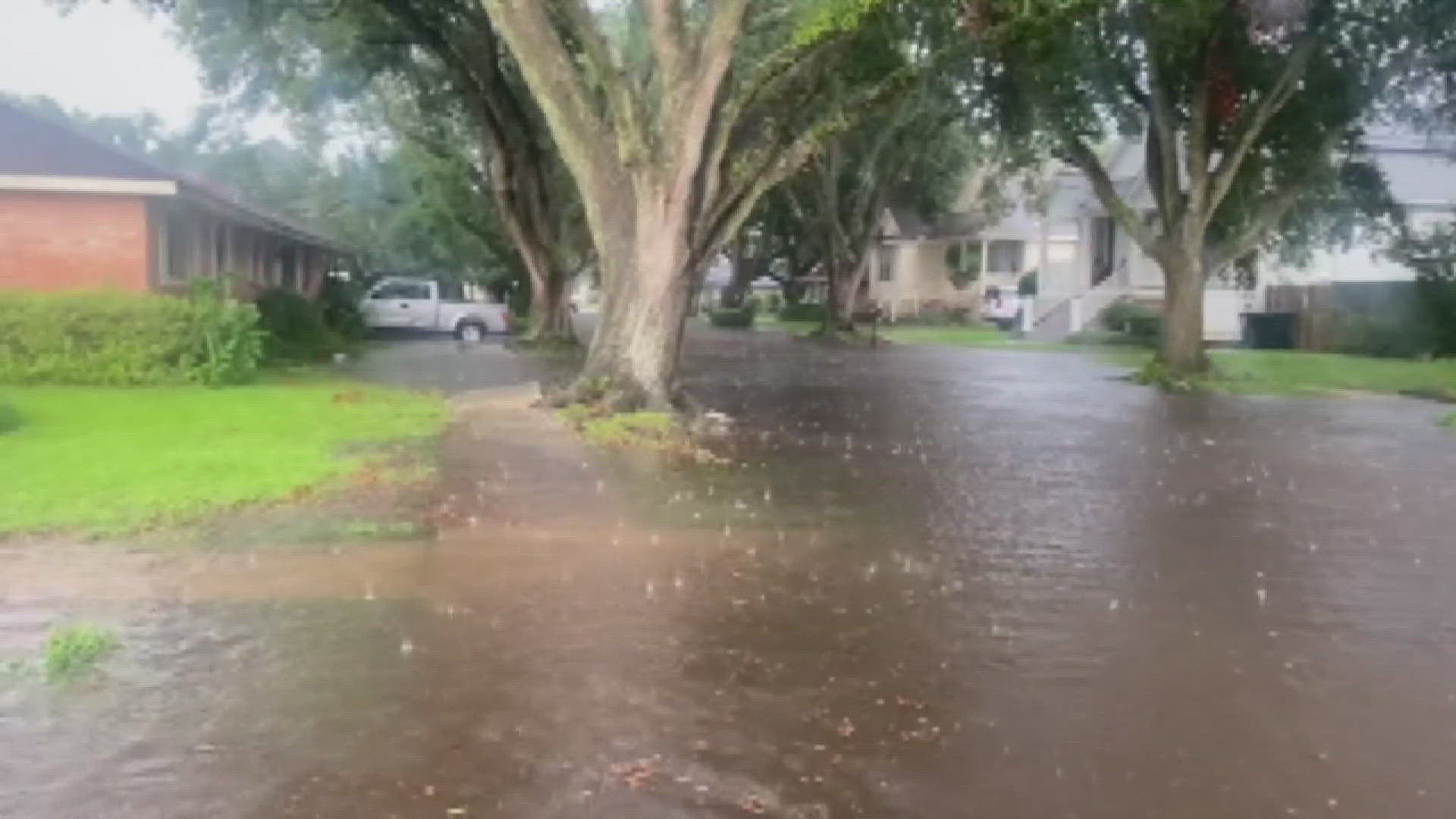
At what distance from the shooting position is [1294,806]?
515 cm

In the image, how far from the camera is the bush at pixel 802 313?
65.4m

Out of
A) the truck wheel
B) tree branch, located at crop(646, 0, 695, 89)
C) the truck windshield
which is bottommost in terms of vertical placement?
the truck wheel

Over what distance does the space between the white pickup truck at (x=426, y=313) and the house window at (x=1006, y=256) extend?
33.2 metres

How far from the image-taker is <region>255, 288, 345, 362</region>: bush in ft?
93.1

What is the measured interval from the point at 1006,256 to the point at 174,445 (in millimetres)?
60572

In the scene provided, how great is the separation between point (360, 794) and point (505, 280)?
52231 millimetres

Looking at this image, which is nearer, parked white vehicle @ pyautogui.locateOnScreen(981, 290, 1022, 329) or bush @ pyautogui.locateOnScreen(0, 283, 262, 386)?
bush @ pyautogui.locateOnScreen(0, 283, 262, 386)

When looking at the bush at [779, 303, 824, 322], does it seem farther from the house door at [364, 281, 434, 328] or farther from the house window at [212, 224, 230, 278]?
the house window at [212, 224, 230, 278]

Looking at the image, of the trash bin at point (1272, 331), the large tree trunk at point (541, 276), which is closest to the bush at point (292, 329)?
the large tree trunk at point (541, 276)

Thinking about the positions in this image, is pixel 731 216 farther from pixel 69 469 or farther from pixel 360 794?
pixel 360 794

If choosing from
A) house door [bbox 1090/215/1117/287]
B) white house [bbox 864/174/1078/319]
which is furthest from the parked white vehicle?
house door [bbox 1090/215/1117/287]

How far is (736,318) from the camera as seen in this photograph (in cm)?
6306

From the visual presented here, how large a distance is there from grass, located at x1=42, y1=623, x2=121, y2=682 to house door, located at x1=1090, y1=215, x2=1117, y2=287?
4731cm

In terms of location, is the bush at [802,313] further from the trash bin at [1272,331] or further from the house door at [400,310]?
the house door at [400,310]
